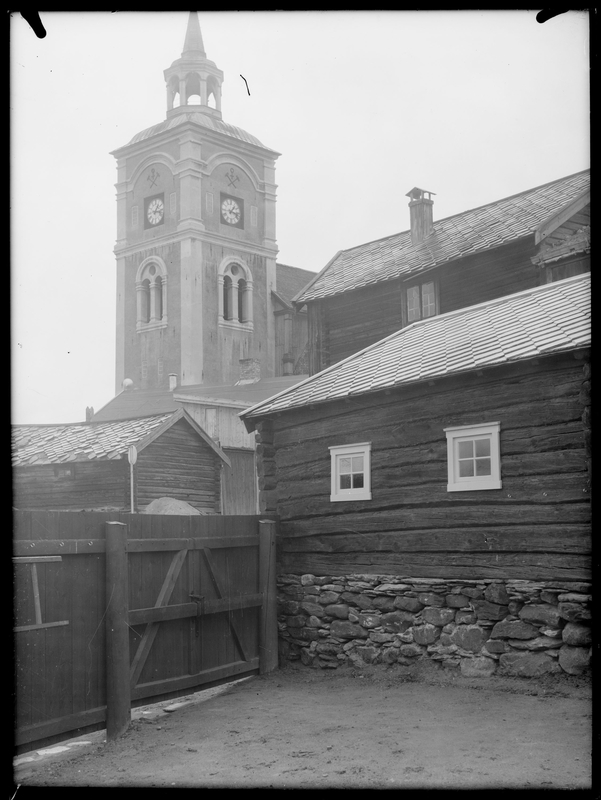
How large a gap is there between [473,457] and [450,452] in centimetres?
34

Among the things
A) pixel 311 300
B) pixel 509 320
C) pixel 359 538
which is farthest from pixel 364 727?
pixel 311 300

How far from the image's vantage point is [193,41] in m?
7.70

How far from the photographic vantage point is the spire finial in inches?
284

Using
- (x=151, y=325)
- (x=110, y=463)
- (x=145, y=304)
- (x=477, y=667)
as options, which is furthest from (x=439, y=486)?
(x=145, y=304)

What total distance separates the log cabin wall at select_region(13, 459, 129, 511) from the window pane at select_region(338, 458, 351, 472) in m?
9.05

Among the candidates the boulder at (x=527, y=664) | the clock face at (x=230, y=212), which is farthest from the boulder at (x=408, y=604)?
the clock face at (x=230, y=212)

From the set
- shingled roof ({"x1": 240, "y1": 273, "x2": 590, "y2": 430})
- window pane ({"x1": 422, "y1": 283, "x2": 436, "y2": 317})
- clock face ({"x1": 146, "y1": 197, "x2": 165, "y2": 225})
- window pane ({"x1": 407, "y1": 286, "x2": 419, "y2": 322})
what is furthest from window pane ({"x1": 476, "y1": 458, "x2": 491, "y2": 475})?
clock face ({"x1": 146, "y1": 197, "x2": 165, "y2": 225})

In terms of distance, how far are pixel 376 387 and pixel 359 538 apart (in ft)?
7.33

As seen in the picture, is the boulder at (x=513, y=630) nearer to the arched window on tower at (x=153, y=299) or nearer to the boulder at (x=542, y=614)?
the boulder at (x=542, y=614)

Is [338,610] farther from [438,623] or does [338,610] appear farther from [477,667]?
[477,667]

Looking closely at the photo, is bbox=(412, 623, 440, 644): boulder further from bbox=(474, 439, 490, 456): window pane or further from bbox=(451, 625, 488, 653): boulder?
bbox=(474, 439, 490, 456): window pane

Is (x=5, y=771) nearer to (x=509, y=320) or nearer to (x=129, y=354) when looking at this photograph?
(x=509, y=320)

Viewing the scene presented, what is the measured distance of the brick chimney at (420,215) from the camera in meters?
22.8

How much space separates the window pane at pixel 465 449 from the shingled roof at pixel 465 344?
959 mm
